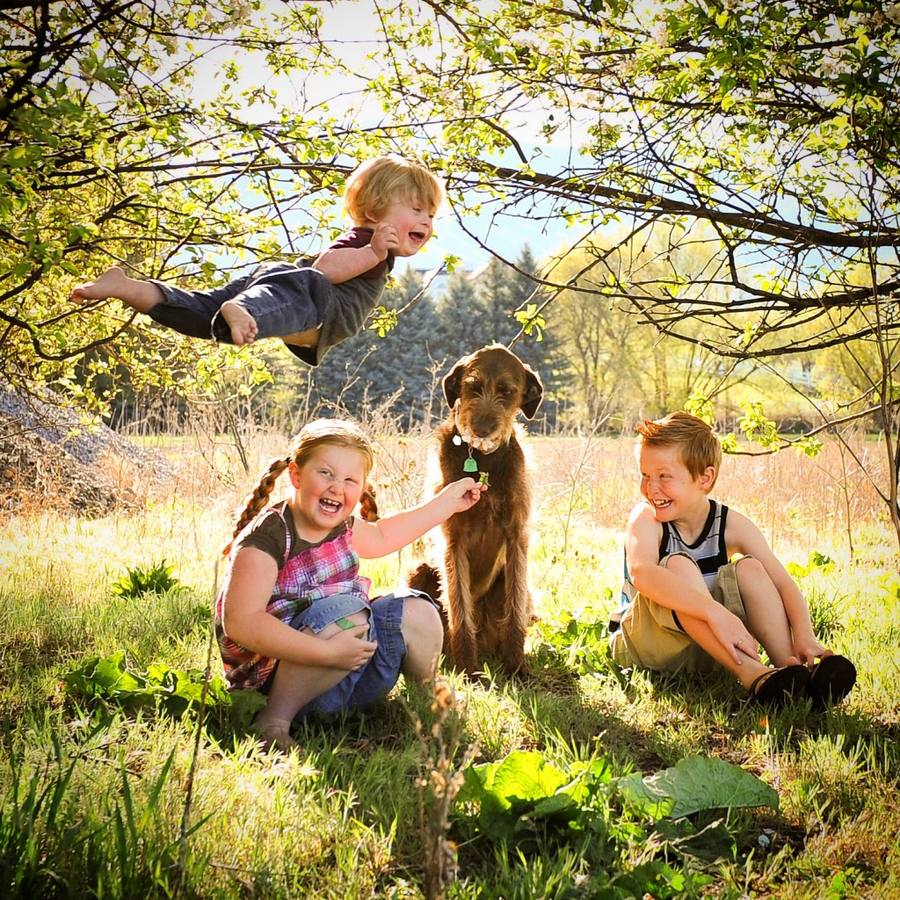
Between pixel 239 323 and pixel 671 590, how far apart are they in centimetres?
217

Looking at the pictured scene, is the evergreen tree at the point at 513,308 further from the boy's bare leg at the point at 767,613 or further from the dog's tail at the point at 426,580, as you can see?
the boy's bare leg at the point at 767,613

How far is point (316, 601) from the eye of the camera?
307 cm

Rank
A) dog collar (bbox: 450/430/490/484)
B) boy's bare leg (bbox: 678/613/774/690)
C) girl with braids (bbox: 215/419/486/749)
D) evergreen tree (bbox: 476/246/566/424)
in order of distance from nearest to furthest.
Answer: girl with braids (bbox: 215/419/486/749), boy's bare leg (bbox: 678/613/774/690), dog collar (bbox: 450/430/490/484), evergreen tree (bbox: 476/246/566/424)

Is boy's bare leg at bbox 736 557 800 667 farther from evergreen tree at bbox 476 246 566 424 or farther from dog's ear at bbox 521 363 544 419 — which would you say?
evergreen tree at bbox 476 246 566 424

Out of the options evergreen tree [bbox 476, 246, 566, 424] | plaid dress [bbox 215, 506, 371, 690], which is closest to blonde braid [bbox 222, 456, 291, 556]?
plaid dress [bbox 215, 506, 371, 690]

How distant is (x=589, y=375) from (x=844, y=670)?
104ft

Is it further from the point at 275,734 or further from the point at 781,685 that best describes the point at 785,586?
the point at 275,734

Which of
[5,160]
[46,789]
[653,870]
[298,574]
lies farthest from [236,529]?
[653,870]

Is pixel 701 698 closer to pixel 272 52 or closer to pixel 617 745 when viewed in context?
pixel 617 745

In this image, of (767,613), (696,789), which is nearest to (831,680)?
(767,613)

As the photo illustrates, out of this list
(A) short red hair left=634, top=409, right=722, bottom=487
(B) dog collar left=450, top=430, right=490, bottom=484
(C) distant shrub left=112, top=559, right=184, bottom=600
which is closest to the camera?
(A) short red hair left=634, top=409, right=722, bottom=487

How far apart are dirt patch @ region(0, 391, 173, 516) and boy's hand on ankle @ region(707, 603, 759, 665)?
654 cm

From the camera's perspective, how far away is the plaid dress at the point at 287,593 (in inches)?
120

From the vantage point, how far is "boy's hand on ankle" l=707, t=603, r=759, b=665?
3.27 meters
